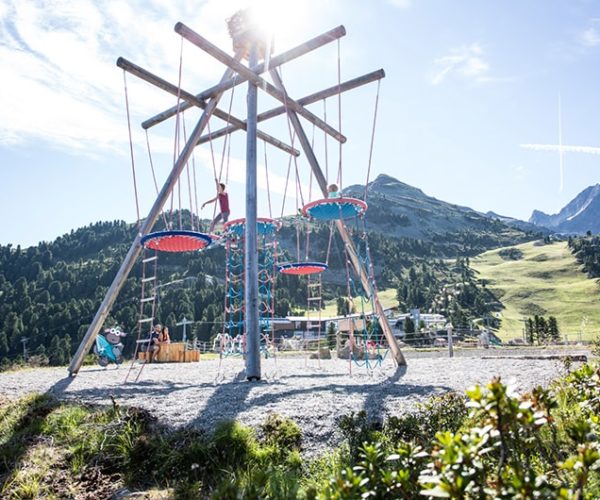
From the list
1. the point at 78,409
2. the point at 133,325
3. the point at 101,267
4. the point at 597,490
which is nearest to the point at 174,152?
the point at 78,409

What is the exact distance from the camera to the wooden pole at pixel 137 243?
9516 millimetres

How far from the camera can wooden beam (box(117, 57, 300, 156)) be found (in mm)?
9688

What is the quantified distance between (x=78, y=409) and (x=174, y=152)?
661 centimetres

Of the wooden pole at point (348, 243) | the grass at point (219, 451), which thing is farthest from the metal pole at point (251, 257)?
the grass at point (219, 451)

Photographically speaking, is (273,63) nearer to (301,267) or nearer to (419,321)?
(301,267)

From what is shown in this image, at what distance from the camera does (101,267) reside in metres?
129

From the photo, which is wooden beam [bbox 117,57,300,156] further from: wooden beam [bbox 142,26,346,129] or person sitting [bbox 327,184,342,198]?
person sitting [bbox 327,184,342,198]

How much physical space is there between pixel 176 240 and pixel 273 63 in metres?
4.65

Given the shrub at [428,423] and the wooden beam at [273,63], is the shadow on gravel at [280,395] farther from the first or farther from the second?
the wooden beam at [273,63]

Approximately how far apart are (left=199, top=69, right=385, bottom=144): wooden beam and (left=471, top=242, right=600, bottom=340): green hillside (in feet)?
302

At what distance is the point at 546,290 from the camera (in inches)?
5822

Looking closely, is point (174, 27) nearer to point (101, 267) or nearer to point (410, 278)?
point (101, 267)

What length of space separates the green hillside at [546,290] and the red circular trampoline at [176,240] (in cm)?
9469

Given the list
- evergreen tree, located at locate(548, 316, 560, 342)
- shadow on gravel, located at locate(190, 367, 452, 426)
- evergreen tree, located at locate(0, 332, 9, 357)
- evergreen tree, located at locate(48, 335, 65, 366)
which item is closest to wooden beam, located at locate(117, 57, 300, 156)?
shadow on gravel, located at locate(190, 367, 452, 426)
